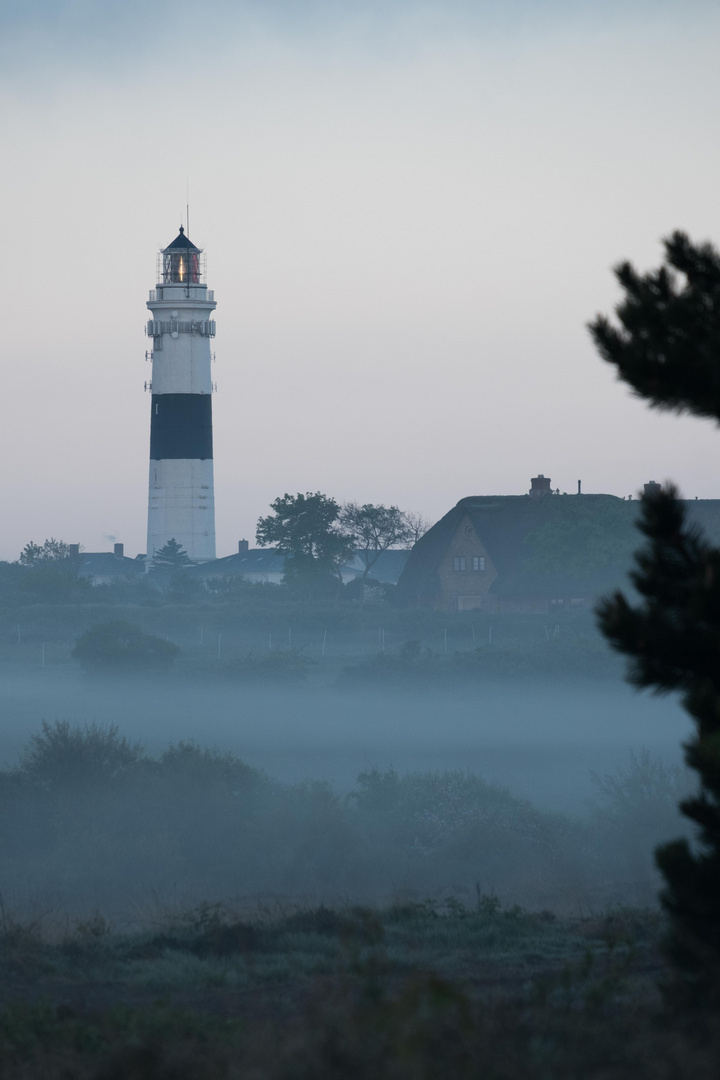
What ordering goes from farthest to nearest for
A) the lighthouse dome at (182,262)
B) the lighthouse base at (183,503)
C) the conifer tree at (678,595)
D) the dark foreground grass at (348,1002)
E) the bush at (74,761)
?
the lighthouse dome at (182,262) → the lighthouse base at (183,503) → the bush at (74,761) → the conifer tree at (678,595) → the dark foreground grass at (348,1002)

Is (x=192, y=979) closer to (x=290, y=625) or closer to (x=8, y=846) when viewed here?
(x=8, y=846)

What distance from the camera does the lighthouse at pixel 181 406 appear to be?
65.2m

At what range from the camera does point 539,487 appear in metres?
67.3

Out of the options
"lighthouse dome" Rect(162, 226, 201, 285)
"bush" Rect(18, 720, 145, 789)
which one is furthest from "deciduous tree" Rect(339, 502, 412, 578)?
"bush" Rect(18, 720, 145, 789)

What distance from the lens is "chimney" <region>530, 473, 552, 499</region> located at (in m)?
66.9

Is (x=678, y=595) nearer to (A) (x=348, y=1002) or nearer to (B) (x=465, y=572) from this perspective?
(A) (x=348, y=1002)

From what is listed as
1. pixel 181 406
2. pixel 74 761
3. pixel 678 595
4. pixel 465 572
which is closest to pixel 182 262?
pixel 181 406

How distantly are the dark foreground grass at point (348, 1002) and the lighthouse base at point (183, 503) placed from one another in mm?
51881

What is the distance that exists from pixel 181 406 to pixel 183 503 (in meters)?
5.22

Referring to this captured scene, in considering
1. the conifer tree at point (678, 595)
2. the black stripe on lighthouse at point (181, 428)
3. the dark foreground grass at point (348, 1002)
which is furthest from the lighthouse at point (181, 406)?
the conifer tree at point (678, 595)

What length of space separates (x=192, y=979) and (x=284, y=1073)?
16.7ft

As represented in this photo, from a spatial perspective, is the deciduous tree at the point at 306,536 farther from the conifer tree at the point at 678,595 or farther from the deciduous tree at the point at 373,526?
the conifer tree at the point at 678,595

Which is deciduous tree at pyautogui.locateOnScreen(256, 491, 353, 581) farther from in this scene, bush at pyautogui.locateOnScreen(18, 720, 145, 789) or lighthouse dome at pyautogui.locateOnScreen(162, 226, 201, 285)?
bush at pyautogui.locateOnScreen(18, 720, 145, 789)

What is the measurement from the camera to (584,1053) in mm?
6082
